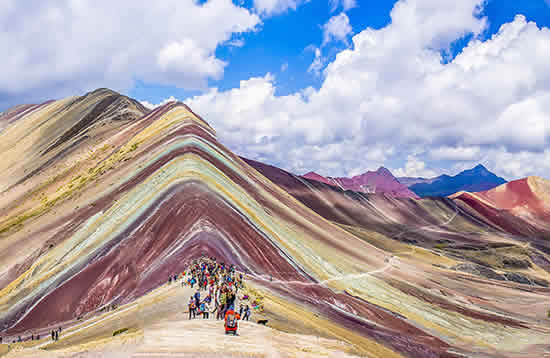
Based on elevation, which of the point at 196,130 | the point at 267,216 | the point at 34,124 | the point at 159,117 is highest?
the point at 34,124

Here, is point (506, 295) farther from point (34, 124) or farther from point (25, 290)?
point (34, 124)

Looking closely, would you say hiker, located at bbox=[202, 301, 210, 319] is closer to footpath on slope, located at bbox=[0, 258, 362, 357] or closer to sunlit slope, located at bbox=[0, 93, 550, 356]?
footpath on slope, located at bbox=[0, 258, 362, 357]

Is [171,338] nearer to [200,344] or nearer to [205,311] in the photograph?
[200,344]

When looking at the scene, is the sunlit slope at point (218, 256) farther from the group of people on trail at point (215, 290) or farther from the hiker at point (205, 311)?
the hiker at point (205, 311)

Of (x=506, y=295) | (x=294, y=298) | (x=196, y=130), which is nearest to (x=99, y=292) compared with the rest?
(x=294, y=298)

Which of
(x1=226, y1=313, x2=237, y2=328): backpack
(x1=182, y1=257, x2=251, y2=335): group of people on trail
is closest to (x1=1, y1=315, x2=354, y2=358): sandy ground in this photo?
(x1=226, y1=313, x2=237, y2=328): backpack

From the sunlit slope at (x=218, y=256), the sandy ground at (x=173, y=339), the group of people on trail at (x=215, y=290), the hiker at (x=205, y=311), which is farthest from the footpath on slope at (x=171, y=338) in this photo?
the sunlit slope at (x=218, y=256)
